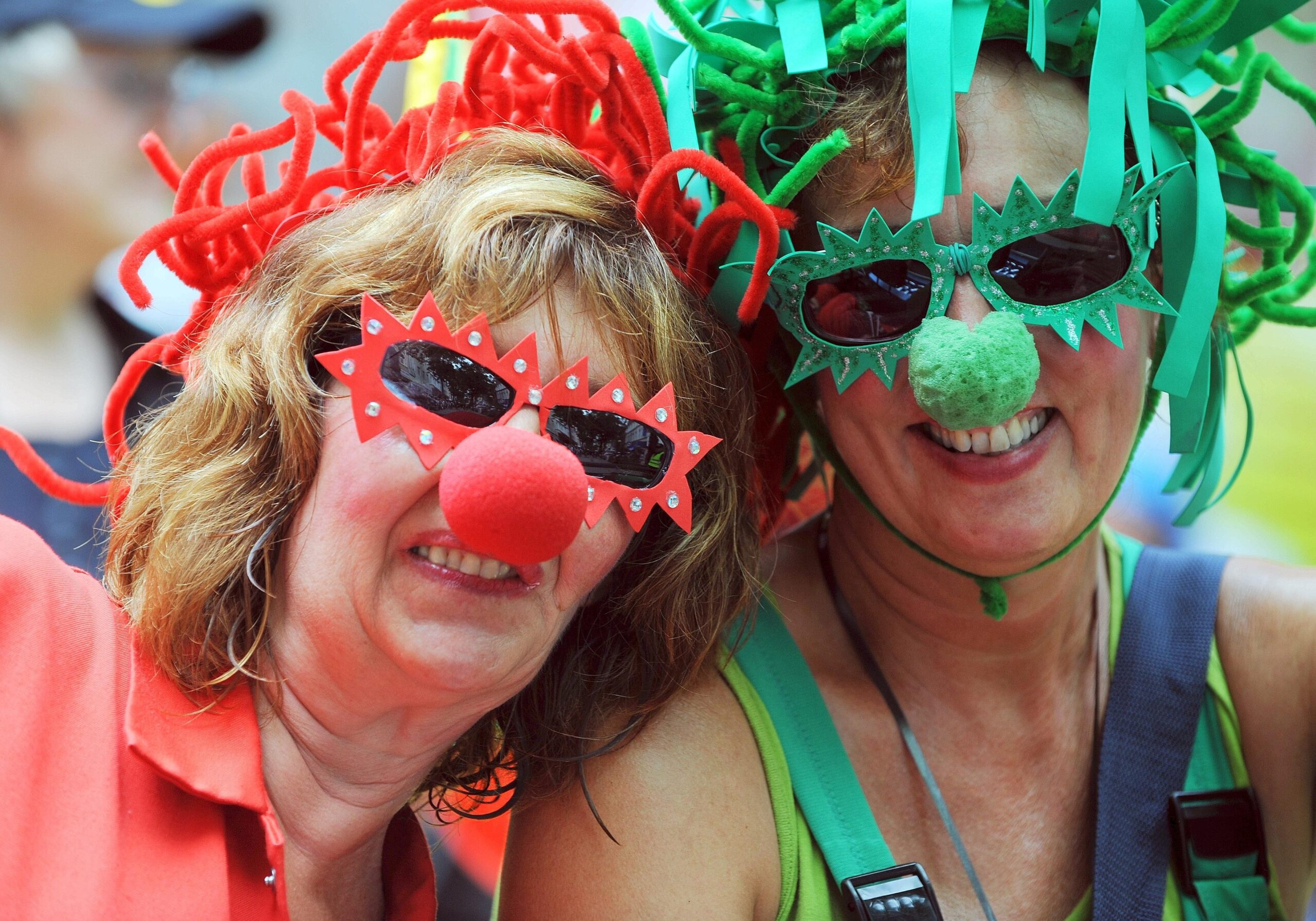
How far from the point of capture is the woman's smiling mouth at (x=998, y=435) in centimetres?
150

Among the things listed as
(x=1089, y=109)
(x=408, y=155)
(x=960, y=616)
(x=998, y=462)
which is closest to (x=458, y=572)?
(x=408, y=155)

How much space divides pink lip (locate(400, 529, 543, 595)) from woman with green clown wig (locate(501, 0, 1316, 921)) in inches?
15.2

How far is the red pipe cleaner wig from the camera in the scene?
1.53 metres

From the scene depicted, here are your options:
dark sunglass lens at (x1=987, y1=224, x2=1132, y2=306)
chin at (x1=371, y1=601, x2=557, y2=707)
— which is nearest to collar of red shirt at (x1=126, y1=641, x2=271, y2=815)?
chin at (x1=371, y1=601, x2=557, y2=707)

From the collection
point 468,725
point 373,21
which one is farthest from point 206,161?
point 373,21

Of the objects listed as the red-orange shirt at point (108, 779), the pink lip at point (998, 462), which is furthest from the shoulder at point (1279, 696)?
the red-orange shirt at point (108, 779)

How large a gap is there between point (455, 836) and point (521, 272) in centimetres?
196

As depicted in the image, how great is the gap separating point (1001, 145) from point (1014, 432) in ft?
1.24

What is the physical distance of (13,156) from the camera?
3092mm

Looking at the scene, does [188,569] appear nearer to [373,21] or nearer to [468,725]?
[468,725]

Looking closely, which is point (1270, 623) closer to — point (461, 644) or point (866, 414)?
point (866, 414)

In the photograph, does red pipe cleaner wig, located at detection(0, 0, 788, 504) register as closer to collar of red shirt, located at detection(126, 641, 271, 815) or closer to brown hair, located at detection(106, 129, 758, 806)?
brown hair, located at detection(106, 129, 758, 806)

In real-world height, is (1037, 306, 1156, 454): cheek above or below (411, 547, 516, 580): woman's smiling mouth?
below

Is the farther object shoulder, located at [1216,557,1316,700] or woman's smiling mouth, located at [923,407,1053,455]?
shoulder, located at [1216,557,1316,700]
